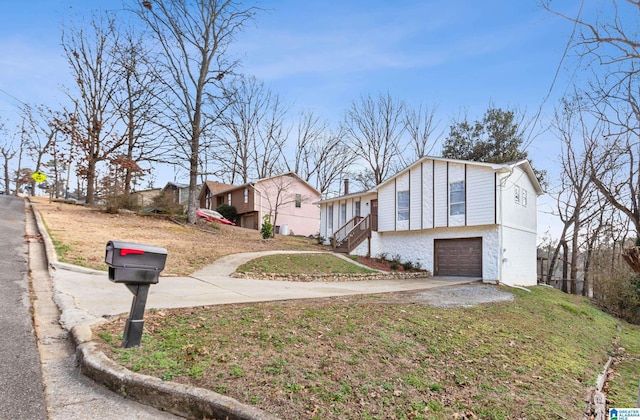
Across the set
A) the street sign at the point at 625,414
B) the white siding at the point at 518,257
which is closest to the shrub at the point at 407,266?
the white siding at the point at 518,257

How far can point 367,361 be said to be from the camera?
4273mm

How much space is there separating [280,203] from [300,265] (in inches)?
712

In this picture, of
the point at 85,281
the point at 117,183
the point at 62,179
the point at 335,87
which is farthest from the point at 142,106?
the point at 62,179

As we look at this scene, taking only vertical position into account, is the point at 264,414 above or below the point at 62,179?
below

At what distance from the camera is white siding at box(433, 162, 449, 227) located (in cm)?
1748

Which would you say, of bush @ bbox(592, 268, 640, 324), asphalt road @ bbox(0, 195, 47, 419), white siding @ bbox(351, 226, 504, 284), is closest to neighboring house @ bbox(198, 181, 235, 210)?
white siding @ bbox(351, 226, 504, 284)

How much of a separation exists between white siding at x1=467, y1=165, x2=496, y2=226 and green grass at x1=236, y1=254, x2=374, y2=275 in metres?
5.24

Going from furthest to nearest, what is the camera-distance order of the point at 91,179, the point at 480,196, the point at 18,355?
the point at 91,179
the point at 480,196
the point at 18,355

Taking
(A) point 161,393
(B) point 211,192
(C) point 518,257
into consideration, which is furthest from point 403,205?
(B) point 211,192

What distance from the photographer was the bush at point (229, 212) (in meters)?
35.3

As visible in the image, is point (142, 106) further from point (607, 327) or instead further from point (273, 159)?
point (607, 327)

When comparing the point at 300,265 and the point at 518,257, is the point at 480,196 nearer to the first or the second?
the point at 518,257

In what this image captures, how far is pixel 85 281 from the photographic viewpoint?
24.6ft

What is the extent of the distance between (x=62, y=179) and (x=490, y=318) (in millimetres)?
60383
